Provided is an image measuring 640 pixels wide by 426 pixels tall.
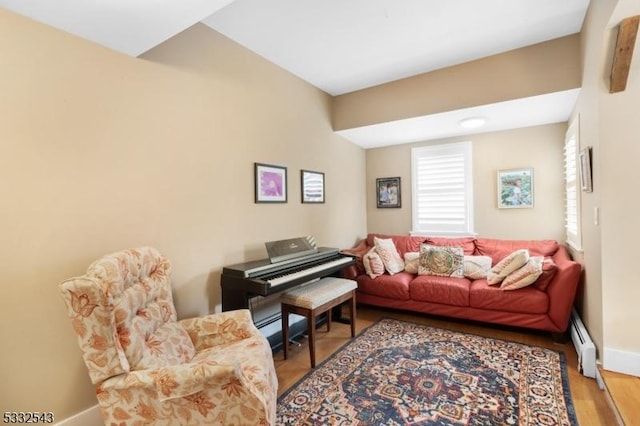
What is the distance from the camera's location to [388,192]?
4.67 meters

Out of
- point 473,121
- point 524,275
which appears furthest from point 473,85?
point 524,275

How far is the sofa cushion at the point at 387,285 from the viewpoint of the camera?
344cm

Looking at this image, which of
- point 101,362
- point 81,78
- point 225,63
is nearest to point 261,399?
point 101,362

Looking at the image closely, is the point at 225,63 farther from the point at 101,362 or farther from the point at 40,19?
the point at 101,362

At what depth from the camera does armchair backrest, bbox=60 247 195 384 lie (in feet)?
4.24

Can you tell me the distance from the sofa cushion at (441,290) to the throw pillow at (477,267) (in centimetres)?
11

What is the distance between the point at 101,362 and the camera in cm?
134

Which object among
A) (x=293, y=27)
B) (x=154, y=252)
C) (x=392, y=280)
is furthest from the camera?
(x=392, y=280)

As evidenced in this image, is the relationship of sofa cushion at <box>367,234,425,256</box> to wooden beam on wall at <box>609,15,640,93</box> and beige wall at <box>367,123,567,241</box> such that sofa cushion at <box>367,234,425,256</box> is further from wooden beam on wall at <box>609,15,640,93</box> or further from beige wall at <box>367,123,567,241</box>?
wooden beam on wall at <box>609,15,640,93</box>

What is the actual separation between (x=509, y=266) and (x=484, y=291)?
352mm

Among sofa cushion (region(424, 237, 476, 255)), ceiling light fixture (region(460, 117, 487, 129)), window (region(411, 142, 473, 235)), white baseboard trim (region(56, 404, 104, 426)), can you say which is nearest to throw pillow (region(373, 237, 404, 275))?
sofa cushion (region(424, 237, 476, 255))

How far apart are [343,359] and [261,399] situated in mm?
1306

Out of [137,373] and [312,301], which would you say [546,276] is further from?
[137,373]

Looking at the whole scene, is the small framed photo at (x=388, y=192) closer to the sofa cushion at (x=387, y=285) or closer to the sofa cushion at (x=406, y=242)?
the sofa cushion at (x=406, y=242)
